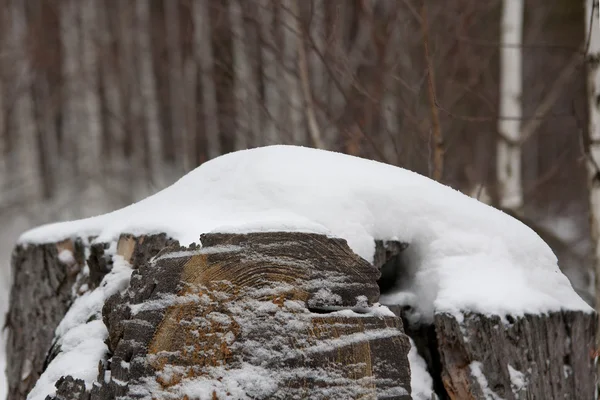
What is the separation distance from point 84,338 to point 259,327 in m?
0.80

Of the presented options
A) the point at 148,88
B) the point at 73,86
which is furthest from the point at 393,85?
the point at 73,86

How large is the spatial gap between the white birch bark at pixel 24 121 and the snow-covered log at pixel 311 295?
980 cm

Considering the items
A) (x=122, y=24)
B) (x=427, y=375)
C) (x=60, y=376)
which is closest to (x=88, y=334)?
(x=60, y=376)

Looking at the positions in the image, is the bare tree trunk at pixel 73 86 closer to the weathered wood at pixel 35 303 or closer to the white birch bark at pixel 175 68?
the white birch bark at pixel 175 68

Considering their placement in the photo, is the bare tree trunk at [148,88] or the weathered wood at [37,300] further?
the bare tree trunk at [148,88]

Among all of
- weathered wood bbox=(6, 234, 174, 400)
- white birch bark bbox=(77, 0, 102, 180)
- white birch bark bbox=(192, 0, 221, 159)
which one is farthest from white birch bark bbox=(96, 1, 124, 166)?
weathered wood bbox=(6, 234, 174, 400)

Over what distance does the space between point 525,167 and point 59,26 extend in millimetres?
10839

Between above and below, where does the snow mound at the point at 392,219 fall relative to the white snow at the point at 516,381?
above

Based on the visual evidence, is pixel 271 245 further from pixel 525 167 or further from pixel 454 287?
pixel 525 167

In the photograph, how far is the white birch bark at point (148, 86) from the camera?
11594 millimetres

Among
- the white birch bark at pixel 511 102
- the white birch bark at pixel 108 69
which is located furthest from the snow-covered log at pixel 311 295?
the white birch bark at pixel 108 69

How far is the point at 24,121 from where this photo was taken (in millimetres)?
12172

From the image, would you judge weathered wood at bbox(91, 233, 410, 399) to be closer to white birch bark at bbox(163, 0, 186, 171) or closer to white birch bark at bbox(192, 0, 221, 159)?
white birch bark at bbox(192, 0, 221, 159)

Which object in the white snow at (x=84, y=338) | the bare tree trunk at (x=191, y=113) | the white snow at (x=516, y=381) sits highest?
the bare tree trunk at (x=191, y=113)
